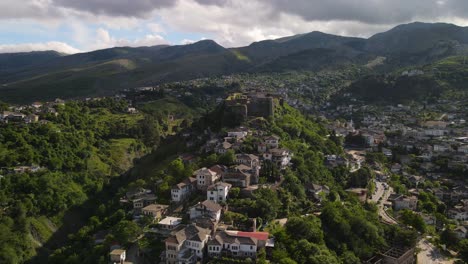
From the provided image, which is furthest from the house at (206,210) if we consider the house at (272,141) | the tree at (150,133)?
the tree at (150,133)

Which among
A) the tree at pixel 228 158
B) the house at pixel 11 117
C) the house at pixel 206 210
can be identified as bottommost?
the house at pixel 206 210

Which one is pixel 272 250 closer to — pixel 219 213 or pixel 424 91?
pixel 219 213

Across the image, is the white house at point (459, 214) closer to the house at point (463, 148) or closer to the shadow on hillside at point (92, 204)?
the house at point (463, 148)

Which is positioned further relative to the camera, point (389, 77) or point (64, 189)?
point (389, 77)

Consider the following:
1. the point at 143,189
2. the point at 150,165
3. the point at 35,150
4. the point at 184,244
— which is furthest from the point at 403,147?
the point at 35,150

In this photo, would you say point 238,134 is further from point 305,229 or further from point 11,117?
point 11,117

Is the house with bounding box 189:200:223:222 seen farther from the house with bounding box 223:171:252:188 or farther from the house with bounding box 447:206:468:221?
the house with bounding box 447:206:468:221
